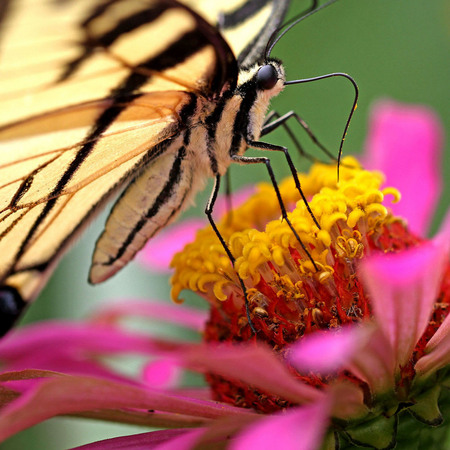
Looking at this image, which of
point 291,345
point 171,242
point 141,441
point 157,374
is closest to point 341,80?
point 171,242

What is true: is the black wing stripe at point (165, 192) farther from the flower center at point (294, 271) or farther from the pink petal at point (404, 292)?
the pink petal at point (404, 292)

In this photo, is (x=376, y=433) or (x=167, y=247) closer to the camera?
(x=376, y=433)

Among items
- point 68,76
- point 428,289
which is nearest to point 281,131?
Result: point 68,76

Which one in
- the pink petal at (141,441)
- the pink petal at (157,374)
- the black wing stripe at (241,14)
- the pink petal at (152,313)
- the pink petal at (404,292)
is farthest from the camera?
the pink petal at (152,313)

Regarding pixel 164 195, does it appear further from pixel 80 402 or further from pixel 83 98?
pixel 80 402

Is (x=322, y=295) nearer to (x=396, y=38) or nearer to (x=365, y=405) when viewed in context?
(x=365, y=405)

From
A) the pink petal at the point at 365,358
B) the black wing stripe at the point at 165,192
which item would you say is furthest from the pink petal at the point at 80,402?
the black wing stripe at the point at 165,192
